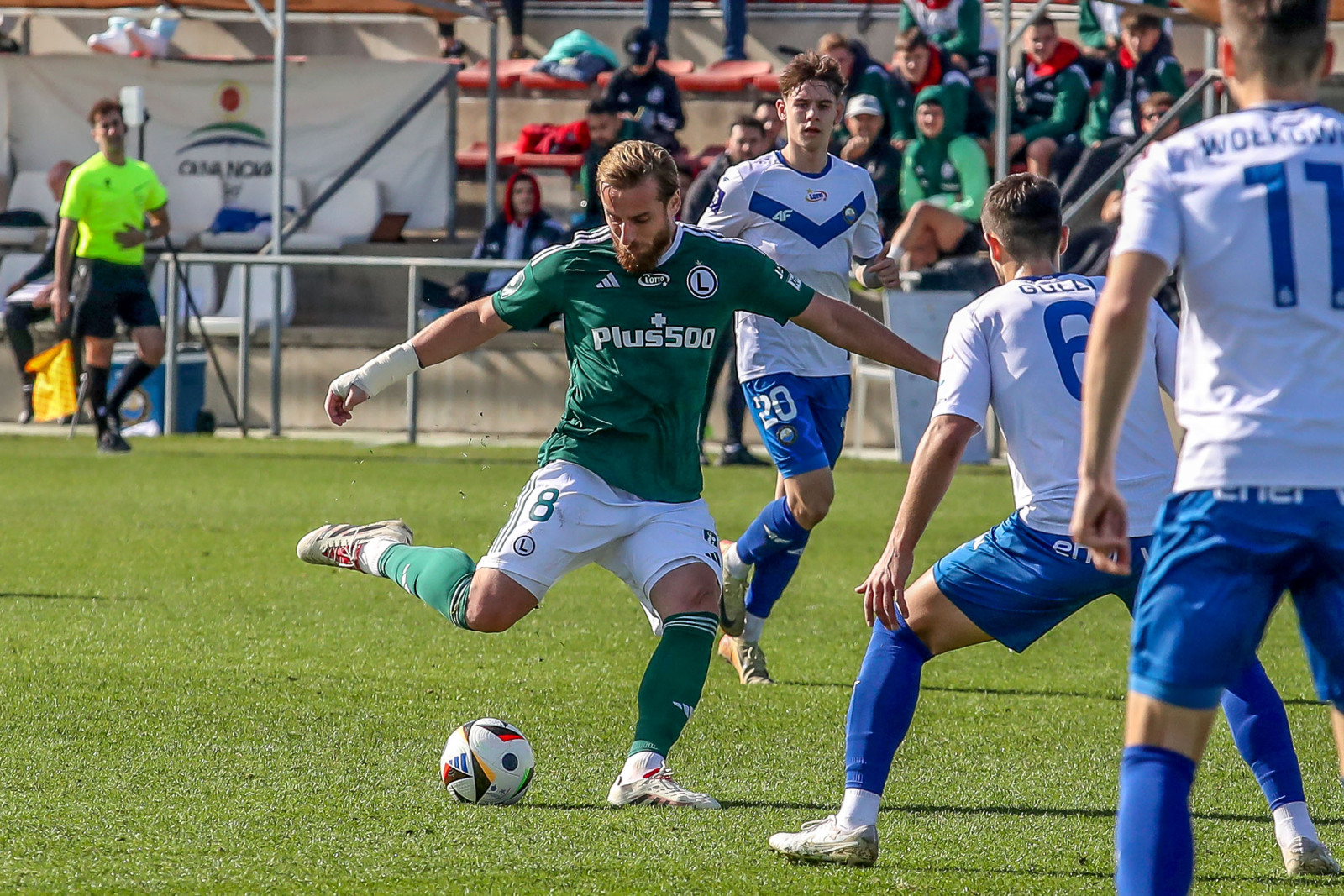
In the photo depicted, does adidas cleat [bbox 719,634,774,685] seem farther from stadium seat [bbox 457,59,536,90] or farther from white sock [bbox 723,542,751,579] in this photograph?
stadium seat [bbox 457,59,536,90]

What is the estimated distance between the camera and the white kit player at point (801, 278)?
712 cm

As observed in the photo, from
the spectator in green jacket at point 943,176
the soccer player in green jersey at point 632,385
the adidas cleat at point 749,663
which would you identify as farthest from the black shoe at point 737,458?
Answer: the soccer player in green jersey at point 632,385

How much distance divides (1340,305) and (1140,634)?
25.0 inches

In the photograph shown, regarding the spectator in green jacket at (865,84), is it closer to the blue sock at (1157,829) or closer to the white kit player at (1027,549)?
the white kit player at (1027,549)

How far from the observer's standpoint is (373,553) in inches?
237

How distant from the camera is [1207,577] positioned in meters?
3.08

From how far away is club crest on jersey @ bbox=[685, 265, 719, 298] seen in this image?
205 inches

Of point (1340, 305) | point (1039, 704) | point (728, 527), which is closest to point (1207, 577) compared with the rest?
point (1340, 305)

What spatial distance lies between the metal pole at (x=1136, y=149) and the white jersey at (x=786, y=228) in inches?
324

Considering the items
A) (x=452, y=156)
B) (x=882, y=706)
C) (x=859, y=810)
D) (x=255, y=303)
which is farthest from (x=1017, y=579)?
(x=452, y=156)

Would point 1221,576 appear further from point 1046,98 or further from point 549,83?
point 549,83

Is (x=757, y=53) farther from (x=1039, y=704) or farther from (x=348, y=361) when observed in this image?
(x=1039, y=704)

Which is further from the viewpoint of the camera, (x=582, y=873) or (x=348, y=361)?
(x=348, y=361)

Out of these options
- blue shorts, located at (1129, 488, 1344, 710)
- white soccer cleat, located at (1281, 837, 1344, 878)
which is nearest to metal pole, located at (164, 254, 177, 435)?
white soccer cleat, located at (1281, 837, 1344, 878)
